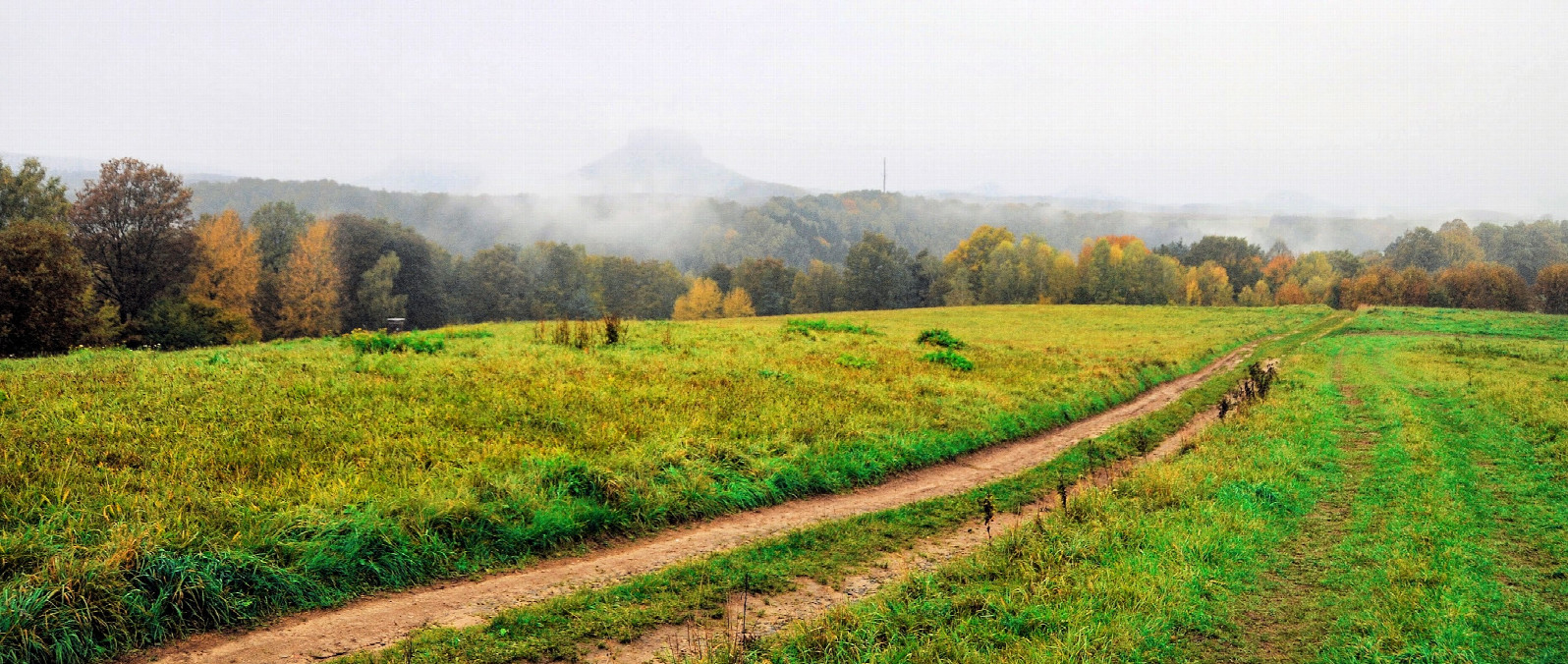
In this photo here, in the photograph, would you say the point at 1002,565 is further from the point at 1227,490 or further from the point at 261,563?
the point at 261,563

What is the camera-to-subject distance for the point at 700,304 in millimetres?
98125

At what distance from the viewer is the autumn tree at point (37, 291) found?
85.8 feet

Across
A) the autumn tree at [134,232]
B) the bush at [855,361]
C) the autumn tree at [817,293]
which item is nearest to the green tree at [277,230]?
the autumn tree at [134,232]

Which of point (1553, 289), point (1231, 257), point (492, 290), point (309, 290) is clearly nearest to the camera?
point (309, 290)

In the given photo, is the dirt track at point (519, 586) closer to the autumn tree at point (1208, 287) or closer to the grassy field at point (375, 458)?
the grassy field at point (375, 458)

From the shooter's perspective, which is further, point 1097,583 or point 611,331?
point 611,331

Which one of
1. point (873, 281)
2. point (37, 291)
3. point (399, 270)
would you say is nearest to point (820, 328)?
point (37, 291)

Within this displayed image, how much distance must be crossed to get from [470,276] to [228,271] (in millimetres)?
38451

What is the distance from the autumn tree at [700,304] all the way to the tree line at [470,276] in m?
0.25

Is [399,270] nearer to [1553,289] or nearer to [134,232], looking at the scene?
[134,232]

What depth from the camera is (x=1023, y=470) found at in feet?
36.9

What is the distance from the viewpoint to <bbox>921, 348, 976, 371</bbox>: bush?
19062mm

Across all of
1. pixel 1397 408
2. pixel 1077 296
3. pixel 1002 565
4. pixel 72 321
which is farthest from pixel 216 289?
pixel 1077 296

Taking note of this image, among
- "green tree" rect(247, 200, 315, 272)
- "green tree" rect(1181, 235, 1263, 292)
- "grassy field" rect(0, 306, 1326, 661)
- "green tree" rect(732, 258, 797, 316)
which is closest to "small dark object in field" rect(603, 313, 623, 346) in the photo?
"grassy field" rect(0, 306, 1326, 661)
